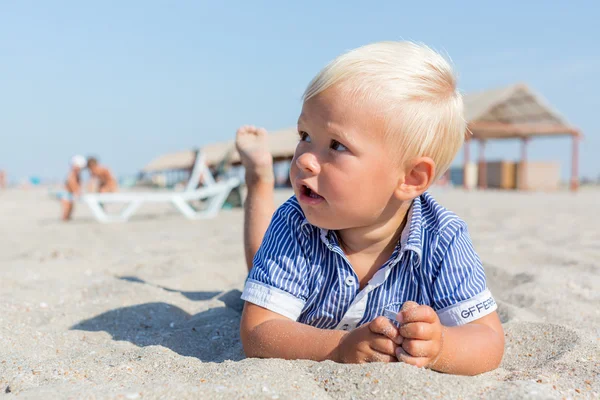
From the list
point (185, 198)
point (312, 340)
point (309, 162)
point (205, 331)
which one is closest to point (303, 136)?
point (309, 162)

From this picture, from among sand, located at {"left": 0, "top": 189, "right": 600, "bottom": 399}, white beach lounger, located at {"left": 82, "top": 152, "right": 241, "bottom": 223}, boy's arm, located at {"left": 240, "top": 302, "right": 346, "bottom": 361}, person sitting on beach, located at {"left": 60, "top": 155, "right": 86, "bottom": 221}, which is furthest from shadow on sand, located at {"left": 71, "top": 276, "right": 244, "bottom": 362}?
person sitting on beach, located at {"left": 60, "top": 155, "right": 86, "bottom": 221}

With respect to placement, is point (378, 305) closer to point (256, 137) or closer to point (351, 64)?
point (351, 64)

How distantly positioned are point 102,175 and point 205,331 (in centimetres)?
838

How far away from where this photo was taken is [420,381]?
123 cm

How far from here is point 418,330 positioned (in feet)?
4.19

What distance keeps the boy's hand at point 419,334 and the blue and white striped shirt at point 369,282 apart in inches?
9.1

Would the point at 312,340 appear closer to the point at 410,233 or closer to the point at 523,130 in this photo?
the point at 410,233

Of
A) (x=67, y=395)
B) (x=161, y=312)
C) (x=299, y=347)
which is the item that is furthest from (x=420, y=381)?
(x=161, y=312)

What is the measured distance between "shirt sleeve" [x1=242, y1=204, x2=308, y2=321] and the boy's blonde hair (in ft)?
1.25

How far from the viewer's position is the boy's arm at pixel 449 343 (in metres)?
1.28

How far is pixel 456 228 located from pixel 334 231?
1.14 ft

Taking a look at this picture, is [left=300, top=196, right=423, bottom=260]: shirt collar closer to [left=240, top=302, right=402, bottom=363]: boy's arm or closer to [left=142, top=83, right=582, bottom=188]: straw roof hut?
[left=240, top=302, right=402, bottom=363]: boy's arm

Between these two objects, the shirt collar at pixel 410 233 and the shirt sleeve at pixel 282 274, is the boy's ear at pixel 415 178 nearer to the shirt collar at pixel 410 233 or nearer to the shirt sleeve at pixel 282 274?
the shirt collar at pixel 410 233

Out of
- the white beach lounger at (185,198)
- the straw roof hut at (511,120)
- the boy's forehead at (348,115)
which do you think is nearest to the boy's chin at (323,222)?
the boy's forehead at (348,115)
